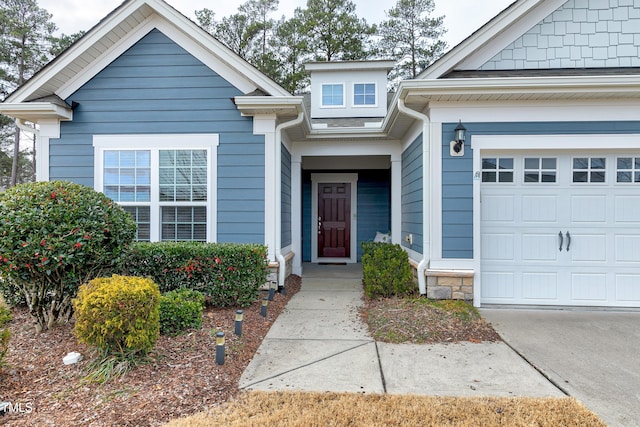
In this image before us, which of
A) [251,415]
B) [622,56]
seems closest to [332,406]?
[251,415]

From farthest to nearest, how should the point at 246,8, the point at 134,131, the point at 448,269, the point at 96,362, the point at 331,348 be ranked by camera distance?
1. the point at 246,8
2. the point at 134,131
3. the point at 448,269
4. the point at 331,348
5. the point at 96,362

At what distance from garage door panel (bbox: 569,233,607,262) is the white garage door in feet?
0.04

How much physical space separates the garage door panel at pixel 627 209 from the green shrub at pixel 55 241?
6377 millimetres

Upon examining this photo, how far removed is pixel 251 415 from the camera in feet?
7.56

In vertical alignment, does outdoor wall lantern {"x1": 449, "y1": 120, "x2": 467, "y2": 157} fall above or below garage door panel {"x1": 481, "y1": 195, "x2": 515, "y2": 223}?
above

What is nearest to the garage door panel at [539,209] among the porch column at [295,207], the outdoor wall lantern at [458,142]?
the outdoor wall lantern at [458,142]

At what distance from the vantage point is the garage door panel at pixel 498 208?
495cm

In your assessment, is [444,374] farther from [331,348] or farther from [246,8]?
[246,8]

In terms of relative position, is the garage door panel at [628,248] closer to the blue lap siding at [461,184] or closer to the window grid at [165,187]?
the blue lap siding at [461,184]

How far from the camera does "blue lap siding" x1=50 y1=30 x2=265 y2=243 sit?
217 inches

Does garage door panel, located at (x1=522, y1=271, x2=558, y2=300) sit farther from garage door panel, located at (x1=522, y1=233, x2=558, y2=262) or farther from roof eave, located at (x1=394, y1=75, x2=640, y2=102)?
roof eave, located at (x1=394, y1=75, x2=640, y2=102)

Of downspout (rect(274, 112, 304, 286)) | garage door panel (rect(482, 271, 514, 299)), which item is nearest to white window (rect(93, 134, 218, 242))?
downspout (rect(274, 112, 304, 286))

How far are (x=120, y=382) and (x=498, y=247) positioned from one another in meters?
4.76

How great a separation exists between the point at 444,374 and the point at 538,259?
2.94 meters
